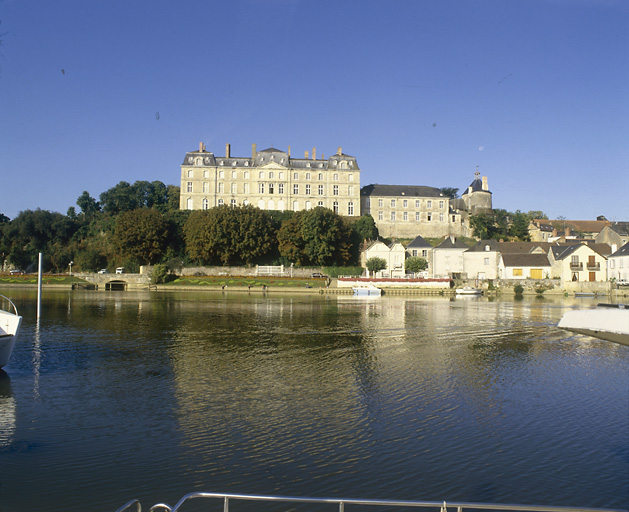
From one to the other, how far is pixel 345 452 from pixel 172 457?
3036 mm

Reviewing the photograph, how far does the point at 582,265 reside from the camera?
59781 millimetres

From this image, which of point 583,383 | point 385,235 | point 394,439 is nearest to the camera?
point 394,439

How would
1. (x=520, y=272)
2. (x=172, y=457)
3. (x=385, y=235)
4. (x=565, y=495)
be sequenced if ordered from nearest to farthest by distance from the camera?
(x=565, y=495), (x=172, y=457), (x=520, y=272), (x=385, y=235)

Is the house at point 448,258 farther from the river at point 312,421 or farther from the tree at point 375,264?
the river at point 312,421

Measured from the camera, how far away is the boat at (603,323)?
227 inches

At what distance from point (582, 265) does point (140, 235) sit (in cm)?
5388

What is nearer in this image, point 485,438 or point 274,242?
A: point 485,438

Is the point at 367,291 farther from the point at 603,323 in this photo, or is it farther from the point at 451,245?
the point at 603,323

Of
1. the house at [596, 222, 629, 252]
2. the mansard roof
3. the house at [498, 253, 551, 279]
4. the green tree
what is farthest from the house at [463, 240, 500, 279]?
the green tree

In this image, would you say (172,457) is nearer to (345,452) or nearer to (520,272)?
(345,452)

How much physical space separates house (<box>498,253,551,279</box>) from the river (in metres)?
43.0

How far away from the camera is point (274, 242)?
6638cm

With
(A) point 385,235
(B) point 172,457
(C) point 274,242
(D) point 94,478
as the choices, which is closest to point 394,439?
(B) point 172,457

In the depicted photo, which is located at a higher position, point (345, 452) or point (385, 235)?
point (385, 235)
